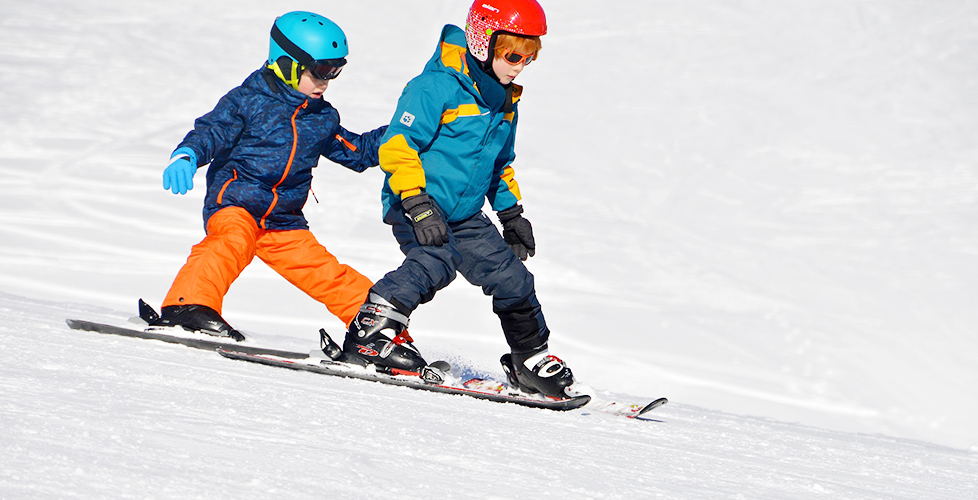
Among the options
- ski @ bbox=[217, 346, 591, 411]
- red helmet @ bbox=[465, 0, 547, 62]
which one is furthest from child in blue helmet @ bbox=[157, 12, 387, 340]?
red helmet @ bbox=[465, 0, 547, 62]

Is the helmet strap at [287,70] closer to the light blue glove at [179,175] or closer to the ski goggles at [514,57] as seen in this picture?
the light blue glove at [179,175]

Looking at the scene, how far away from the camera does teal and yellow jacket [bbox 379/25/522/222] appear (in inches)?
132

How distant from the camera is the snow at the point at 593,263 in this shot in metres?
2.08

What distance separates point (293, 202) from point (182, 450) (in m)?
2.33

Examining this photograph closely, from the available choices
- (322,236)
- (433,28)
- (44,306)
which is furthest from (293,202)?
(433,28)

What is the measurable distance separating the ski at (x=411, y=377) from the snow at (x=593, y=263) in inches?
5.0

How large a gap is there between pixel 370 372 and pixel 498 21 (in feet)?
4.40

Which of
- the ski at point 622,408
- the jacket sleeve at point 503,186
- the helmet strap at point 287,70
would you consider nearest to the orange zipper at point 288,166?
the helmet strap at point 287,70

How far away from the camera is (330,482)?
1750 mm

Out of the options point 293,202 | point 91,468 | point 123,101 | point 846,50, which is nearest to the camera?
point 91,468

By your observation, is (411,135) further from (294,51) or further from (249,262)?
(249,262)

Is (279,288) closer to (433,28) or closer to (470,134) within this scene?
(470,134)

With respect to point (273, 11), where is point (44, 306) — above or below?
below

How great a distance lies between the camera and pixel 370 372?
3365mm
